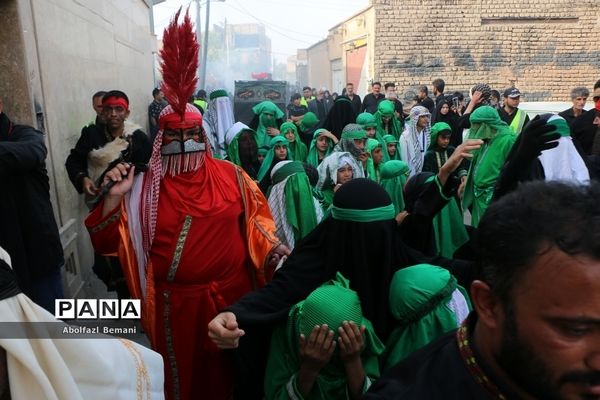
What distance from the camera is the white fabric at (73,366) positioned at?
121 cm

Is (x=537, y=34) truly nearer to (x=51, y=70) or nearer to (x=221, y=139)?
(x=221, y=139)

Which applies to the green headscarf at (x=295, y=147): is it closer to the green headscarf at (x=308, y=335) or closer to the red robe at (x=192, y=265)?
the red robe at (x=192, y=265)

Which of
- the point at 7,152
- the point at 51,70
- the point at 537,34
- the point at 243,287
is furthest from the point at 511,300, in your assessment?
the point at 537,34

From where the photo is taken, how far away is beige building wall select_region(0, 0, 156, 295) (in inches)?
152

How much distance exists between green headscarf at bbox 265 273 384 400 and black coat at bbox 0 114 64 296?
5.33 ft

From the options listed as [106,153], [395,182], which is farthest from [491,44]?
[106,153]

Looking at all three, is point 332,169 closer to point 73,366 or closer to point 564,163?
point 564,163

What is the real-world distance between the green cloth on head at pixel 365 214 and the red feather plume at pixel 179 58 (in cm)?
130

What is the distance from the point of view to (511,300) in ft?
3.52

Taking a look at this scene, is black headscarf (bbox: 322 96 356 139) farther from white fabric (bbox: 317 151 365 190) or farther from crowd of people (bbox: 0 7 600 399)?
white fabric (bbox: 317 151 365 190)

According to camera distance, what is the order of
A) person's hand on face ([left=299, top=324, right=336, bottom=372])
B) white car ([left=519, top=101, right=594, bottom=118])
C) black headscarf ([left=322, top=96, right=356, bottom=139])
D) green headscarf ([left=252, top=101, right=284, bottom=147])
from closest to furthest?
person's hand on face ([left=299, top=324, right=336, bottom=372]), green headscarf ([left=252, top=101, right=284, bottom=147]), black headscarf ([left=322, top=96, right=356, bottom=139]), white car ([left=519, top=101, right=594, bottom=118])

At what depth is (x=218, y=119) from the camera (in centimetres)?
850

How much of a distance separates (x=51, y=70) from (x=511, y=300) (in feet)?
14.9

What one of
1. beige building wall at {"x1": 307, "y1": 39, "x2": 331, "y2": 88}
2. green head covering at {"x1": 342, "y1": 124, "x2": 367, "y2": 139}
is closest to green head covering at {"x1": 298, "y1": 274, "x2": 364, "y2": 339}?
green head covering at {"x1": 342, "y1": 124, "x2": 367, "y2": 139}
